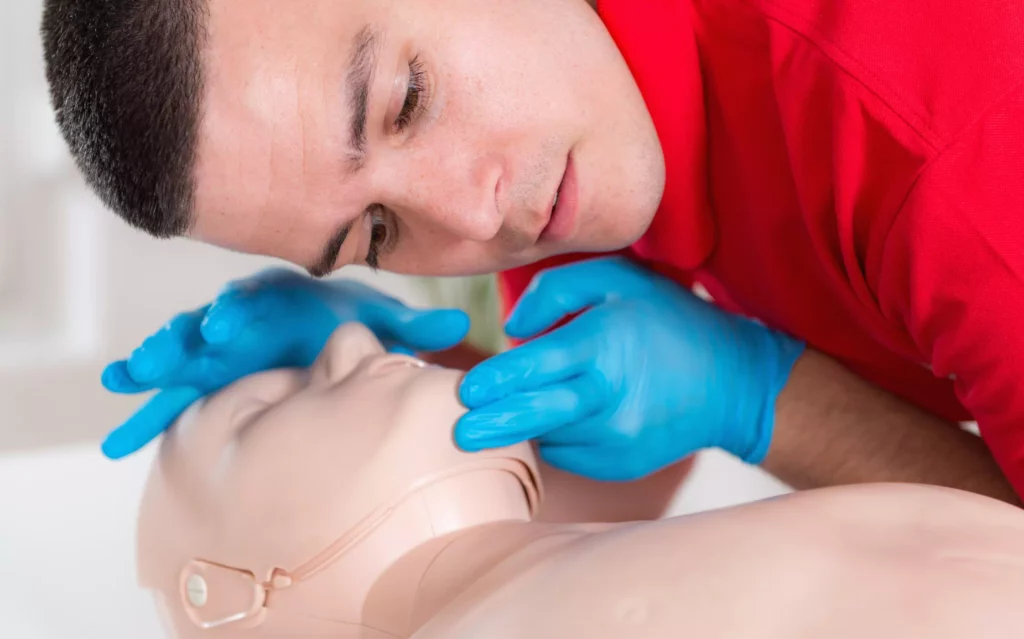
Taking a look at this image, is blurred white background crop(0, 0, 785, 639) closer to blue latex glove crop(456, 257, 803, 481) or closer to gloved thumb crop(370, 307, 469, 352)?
blue latex glove crop(456, 257, 803, 481)

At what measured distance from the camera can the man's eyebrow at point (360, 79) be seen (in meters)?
0.78

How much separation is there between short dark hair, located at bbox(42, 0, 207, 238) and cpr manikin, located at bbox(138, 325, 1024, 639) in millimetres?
188

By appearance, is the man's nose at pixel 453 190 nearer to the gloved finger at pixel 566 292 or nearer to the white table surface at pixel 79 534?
the gloved finger at pixel 566 292

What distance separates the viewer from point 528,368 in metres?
0.87

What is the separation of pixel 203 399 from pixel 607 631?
508 millimetres

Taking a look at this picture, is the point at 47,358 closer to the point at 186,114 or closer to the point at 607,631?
the point at 186,114

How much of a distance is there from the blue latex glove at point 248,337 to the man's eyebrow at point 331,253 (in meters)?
0.10

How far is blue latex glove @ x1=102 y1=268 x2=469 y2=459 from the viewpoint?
94 cm

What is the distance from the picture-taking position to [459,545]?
721 millimetres

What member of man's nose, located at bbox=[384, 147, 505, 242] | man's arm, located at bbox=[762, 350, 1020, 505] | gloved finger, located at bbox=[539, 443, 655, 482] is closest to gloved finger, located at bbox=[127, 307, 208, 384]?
man's nose, located at bbox=[384, 147, 505, 242]

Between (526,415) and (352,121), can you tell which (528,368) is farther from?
(352,121)

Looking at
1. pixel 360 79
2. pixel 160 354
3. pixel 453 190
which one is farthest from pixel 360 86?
pixel 160 354

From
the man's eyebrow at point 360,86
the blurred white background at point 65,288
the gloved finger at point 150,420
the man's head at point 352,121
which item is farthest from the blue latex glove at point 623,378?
the blurred white background at point 65,288

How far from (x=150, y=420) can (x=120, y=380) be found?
0.23 feet
